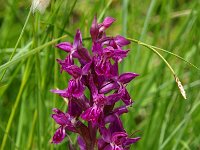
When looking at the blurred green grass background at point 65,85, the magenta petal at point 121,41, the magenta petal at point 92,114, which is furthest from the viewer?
the blurred green grass background at point 65,85

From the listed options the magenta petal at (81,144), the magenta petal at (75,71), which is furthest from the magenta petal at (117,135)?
the magenta petal at (75,71)

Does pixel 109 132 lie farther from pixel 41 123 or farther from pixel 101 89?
pixel 41 123

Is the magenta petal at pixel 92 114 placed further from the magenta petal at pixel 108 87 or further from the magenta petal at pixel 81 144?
the magenta petal at pixel 81 144

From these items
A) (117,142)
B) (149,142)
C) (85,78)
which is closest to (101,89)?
(85,78)

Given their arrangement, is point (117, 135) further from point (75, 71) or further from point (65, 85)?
point (65, 85)

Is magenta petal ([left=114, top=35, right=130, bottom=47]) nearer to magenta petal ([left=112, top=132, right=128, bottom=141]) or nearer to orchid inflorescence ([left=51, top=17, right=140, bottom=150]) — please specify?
orchid inflorescence ([left=51, top=17, right=140, bottom=150])

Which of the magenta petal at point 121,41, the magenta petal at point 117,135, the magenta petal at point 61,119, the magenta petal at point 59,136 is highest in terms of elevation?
the magenta petal at point 121,41

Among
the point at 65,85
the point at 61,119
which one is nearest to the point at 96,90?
the point at 61,119

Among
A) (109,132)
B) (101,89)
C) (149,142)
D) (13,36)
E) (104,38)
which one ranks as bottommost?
(149,142)

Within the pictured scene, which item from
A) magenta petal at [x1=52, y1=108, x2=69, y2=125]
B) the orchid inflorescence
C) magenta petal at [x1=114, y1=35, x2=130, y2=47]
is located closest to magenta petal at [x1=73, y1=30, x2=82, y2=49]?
the orchid inflorescence
